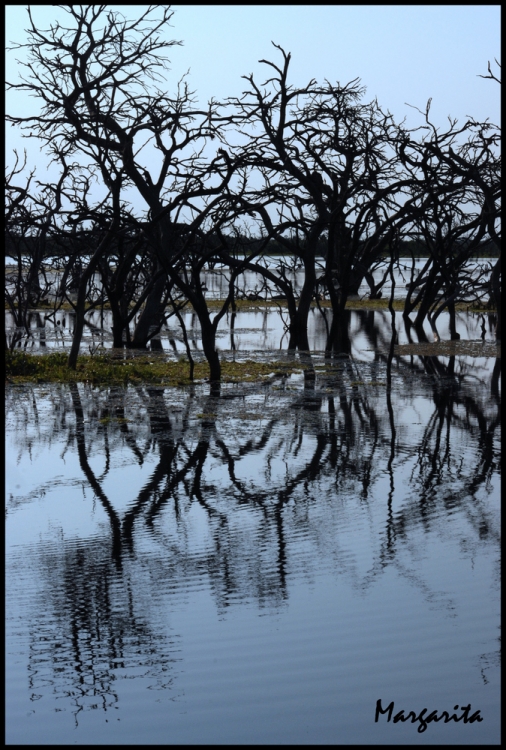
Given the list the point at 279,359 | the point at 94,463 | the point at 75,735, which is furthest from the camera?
the point at 279,359

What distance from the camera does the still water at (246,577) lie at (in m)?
4.59

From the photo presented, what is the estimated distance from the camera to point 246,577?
6.23m

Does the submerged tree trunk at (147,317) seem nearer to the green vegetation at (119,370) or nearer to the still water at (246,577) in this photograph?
the green vegetation at (119,370)

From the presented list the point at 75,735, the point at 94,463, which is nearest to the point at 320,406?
the point at 94,463

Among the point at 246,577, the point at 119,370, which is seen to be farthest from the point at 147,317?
the point at 246,577

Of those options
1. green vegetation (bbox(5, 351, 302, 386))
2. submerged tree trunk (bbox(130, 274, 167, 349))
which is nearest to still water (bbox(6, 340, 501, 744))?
green vegetation (bbox(5, 351, 302, 386))

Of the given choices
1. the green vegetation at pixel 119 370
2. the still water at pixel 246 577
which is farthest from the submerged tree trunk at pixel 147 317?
the still water at pixel 246 577

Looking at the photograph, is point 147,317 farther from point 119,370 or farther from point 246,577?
point 246,577

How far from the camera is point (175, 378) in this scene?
49.9 ft

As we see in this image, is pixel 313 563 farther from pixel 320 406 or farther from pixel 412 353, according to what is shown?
pixel 412 353

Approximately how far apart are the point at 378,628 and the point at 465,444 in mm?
5361

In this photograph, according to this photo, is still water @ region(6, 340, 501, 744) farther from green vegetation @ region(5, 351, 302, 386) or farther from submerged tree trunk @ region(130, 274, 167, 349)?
submerged tree trunk @ region(130, 274, 167, 349)

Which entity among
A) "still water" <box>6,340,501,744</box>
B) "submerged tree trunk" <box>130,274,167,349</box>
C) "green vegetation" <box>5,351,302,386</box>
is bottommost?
"still water" <box>6,340,501,744</box>

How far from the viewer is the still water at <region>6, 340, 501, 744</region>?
4.59 m
